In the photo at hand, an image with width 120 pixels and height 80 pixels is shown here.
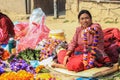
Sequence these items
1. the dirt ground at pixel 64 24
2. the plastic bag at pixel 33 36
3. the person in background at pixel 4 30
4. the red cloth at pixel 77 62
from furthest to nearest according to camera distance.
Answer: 1. the dirt ground at pixel 64 24
2. the person in background at pixel 4 30
3. the plastic bag at pixel 33 36
4. the red cloth at pixel 77 62

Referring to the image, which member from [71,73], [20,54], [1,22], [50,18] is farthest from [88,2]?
[71,73]

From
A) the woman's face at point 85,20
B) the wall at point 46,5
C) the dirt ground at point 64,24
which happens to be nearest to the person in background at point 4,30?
the dirt ground at point 64,24

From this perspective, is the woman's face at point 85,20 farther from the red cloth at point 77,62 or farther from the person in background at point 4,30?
the person in background at point 4,30

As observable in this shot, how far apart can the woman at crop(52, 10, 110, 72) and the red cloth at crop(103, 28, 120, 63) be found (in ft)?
1.09

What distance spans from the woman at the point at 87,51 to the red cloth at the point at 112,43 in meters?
0.33

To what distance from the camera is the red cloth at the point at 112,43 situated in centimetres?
662

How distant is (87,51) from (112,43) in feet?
2.70

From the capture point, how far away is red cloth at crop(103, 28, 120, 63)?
21.7ft

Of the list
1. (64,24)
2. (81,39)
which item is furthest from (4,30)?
(64,24)

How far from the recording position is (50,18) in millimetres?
13062

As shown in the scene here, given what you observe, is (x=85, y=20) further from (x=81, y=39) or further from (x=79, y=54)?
(x=79, y=54)

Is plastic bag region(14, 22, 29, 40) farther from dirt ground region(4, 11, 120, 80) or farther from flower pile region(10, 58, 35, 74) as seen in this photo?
flower pile region(10, 58, 35, 74)

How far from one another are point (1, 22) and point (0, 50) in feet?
3.53

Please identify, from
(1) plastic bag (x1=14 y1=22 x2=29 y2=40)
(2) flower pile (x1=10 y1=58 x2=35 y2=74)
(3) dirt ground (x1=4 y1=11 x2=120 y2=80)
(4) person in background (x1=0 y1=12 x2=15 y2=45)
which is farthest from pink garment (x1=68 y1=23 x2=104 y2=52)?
(3) dirt ground (x1=4 y1=11 x2=120 y2=80)
